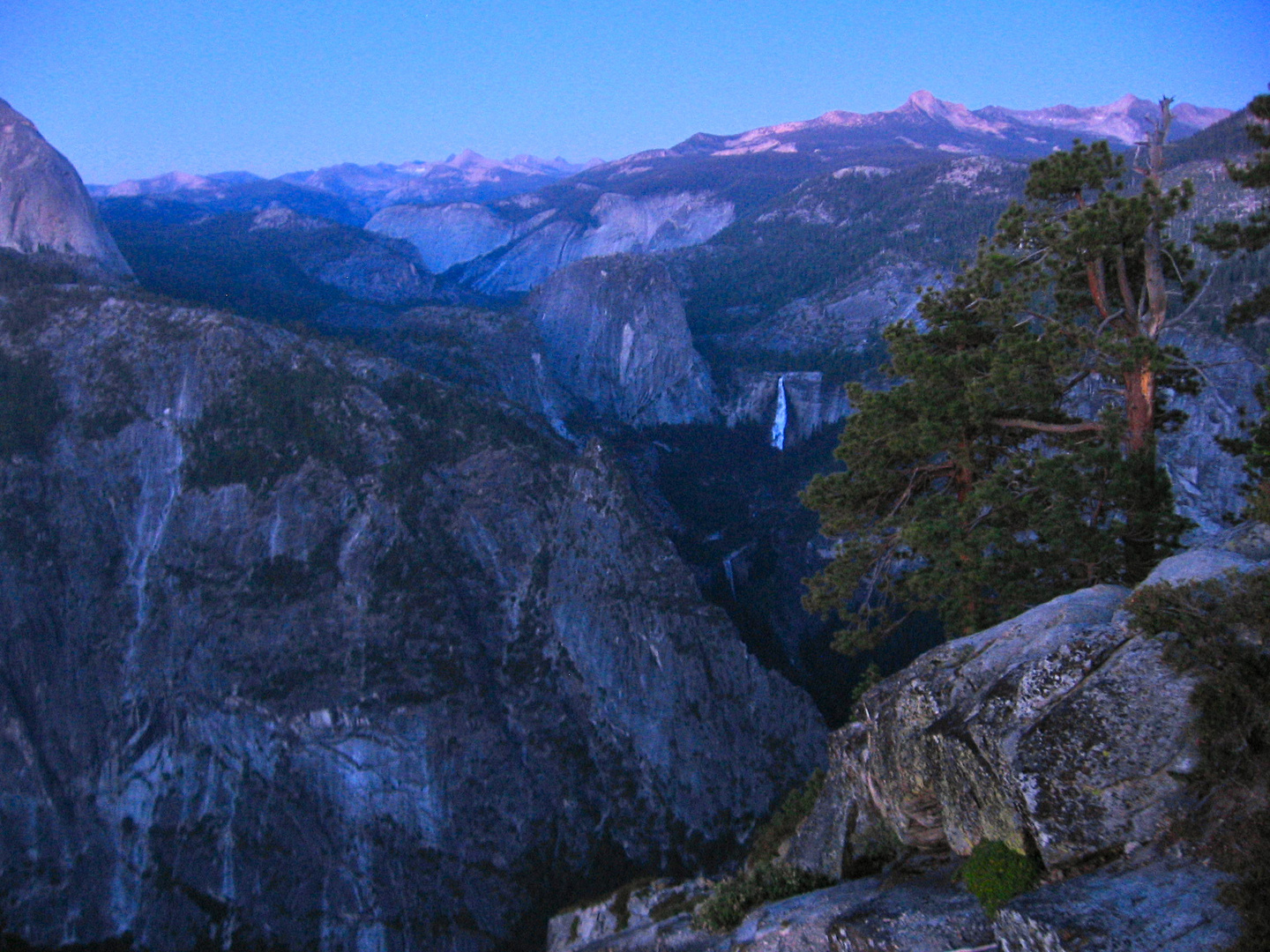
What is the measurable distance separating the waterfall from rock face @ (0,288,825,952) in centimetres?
3467

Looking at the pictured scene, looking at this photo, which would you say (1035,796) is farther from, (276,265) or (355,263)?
(355,263)

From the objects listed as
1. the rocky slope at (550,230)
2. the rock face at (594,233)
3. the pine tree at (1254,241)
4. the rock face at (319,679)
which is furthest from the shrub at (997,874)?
the rock face at (594,233)

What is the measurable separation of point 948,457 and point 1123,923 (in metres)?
11.7

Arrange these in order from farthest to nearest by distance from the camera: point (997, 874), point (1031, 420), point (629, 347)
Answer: point (629, 347)
point (1031, 420)
point (997, 874)

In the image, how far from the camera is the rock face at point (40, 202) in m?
69.8

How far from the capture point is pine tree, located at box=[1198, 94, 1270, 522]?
12.8m

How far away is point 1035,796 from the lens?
23.6 ft

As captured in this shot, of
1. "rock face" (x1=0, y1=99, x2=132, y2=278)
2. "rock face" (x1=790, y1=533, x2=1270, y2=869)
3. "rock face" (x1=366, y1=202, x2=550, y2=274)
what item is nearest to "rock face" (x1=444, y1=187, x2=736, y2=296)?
"rock face" (x1=366, y1=202, x2=550, y2=274)

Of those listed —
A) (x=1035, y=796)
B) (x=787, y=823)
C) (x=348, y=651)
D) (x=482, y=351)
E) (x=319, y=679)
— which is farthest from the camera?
(x=482, y=351)

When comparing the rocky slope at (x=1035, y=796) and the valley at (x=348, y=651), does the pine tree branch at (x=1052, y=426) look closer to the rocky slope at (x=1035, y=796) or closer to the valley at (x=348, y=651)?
the rocky slope at (x=1035, y=796)

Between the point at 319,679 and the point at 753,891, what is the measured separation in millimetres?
29773

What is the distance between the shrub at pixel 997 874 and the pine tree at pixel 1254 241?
8674 millimetres

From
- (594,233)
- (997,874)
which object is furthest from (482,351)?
(594,233)

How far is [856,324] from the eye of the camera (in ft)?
266
